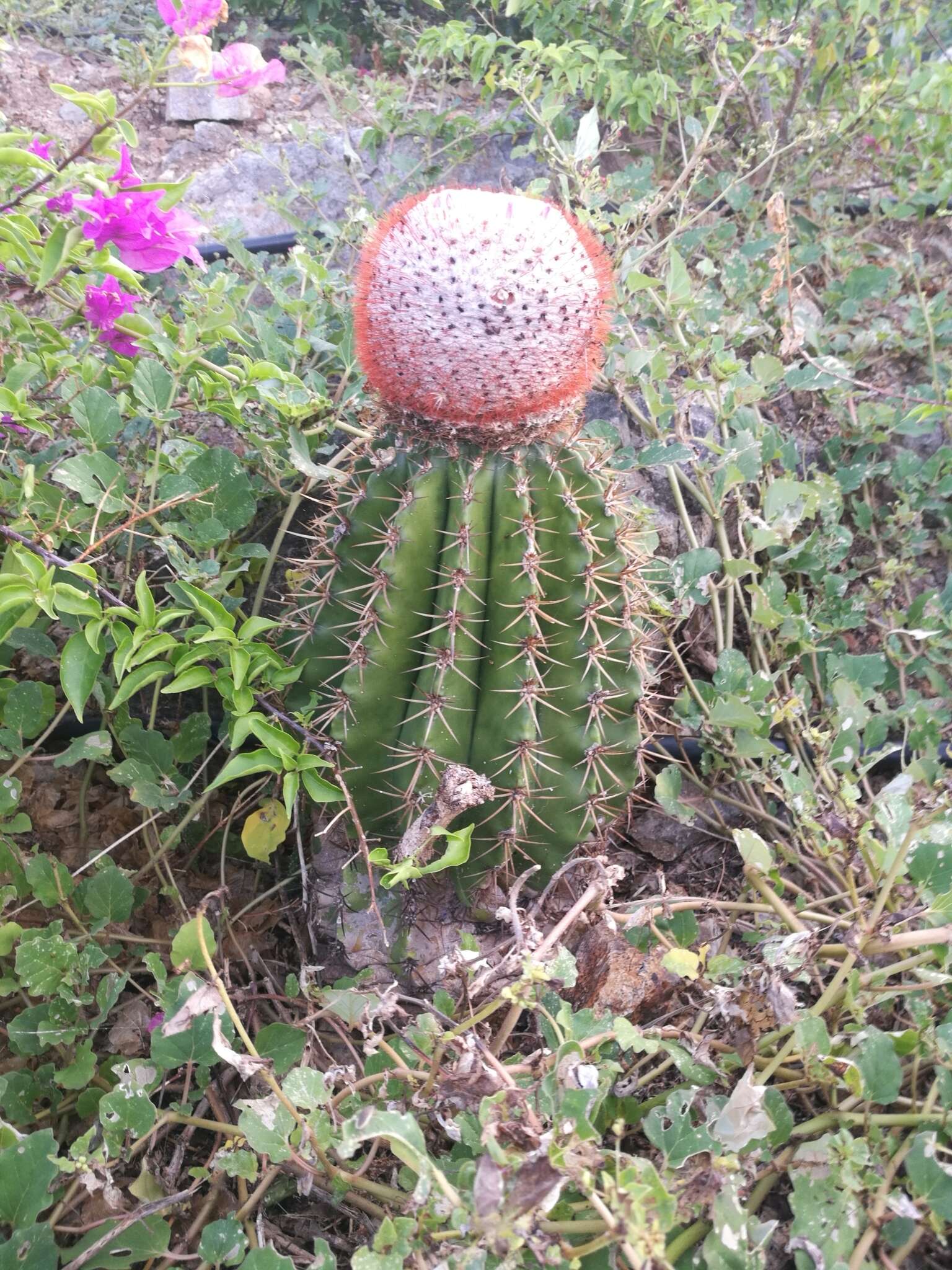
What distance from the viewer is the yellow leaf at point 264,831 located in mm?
1321

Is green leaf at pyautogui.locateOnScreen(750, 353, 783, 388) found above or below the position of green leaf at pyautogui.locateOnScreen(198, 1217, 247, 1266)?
above

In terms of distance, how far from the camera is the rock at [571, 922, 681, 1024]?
47.4 inches

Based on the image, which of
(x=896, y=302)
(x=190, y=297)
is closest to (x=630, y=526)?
(x=190, y=297)

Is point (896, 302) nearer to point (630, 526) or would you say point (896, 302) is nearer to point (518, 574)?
point (630, 526)

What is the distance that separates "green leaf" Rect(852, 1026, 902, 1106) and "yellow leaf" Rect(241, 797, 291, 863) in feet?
2.54

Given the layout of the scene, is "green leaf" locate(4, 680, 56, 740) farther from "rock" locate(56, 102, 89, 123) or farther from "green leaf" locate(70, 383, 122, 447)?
"rock" locate(56, 102, 89, 123)

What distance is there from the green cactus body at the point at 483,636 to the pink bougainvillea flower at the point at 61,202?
50cm

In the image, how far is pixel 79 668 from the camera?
111 centimetres

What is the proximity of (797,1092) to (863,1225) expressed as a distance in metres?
0.17

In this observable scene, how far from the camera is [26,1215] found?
911mm

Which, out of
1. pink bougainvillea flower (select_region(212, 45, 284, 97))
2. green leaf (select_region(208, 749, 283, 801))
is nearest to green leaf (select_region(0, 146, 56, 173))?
pink bougainvillea flower (select_region(212, 45, 284, 97))

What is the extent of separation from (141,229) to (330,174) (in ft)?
5.78

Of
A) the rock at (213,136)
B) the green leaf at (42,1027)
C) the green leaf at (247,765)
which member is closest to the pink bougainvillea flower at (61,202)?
the green leaf at (247,765)

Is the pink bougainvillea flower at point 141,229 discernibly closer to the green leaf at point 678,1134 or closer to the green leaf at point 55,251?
the green leaf at point 55,251
